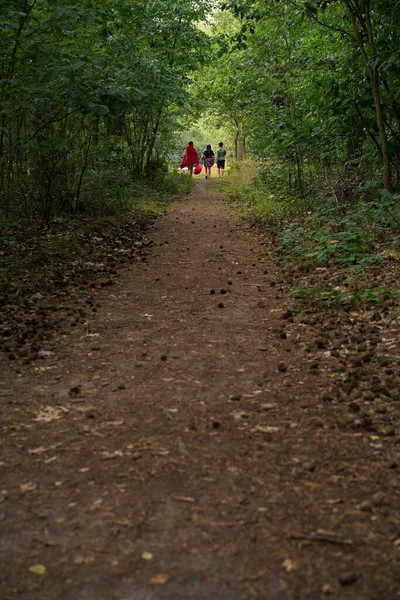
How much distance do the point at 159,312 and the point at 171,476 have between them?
343cm

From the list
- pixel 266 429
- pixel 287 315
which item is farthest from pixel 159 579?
pixel 287 315

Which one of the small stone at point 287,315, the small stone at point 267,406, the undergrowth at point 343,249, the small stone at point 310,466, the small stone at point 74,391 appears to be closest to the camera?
the small stone at point 310,466

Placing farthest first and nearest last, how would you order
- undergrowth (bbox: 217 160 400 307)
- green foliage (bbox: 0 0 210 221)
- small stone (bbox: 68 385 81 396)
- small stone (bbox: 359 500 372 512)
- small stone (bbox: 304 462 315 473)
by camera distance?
green foliage (bbox: 0 0 210 221) → undergrowth (bbox: 217 160 400 307) → small stone (bbox: 68 385 81 396) → small stone (bbox: 304 462 315 473) → small stone (bbox: 359 500 372 512)

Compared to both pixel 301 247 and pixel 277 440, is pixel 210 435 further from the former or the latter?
pixel 301 247

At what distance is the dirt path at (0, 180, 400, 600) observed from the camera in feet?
7.36

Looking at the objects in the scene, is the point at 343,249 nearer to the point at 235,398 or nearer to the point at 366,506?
the point at 235,398

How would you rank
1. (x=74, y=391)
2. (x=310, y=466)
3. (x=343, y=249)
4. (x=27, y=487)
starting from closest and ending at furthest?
1. (x=27, y=487)
2. (x=310, y=466)
3. (x=74, y=391)
4. (x=343, y=249)

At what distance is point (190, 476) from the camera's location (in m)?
2.97

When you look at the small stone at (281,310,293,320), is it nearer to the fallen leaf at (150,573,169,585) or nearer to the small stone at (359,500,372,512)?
the small stone at (359,500,372,512)

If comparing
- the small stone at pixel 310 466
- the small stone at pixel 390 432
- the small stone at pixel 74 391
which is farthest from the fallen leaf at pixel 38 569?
the small stone at pixel 390 432

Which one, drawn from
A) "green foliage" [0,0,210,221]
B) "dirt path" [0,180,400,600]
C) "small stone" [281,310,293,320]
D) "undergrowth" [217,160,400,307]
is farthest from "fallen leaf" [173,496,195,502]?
"green foliage" [0,0,210,221]

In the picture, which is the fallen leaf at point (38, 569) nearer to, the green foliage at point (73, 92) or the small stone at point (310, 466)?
the small stone at point (310, 466)

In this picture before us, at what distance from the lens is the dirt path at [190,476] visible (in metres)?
2.24

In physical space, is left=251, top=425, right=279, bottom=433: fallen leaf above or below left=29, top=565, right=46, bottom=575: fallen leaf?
above
